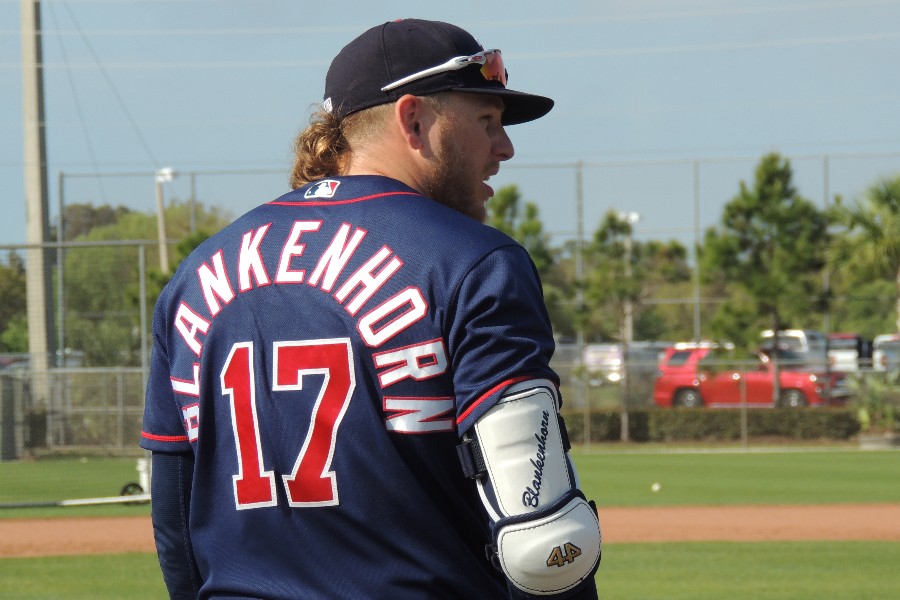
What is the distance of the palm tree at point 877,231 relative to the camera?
28.7 meters

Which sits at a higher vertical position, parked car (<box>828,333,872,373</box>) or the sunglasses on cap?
the sunglasses on cap

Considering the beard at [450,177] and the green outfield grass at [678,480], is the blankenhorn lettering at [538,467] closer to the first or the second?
the beard at [450,177]

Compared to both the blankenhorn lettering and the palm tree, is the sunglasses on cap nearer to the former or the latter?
the blankenhorn lettering

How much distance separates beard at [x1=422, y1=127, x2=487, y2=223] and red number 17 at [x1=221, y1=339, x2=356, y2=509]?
0.34m

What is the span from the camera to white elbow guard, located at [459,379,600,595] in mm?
1678

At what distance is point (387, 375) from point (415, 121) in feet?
1.46

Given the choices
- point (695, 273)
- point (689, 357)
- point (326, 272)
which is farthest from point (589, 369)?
point (326, 272)

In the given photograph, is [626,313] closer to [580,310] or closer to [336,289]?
[580,310]

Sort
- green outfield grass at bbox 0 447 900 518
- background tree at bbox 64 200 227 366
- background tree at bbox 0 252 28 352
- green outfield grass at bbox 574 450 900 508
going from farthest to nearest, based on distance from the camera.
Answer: background tree at bbox 64 200 227 366, background tree at bbox 0 252 28 352, green outfield grass at bbox 574 450 900 508, green outfield grass at bbox 0 447 900 518

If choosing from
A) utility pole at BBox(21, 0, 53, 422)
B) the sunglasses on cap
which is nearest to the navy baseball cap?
the sunglasses on cap

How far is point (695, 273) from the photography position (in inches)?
1298

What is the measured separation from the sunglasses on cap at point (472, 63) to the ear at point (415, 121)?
3 centimetres

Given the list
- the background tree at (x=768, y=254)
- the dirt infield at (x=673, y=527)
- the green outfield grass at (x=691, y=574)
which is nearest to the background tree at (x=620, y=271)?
the background tree at (x=768, y=254)

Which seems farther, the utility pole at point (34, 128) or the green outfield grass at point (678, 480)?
the utility pole at point (34, 128)
